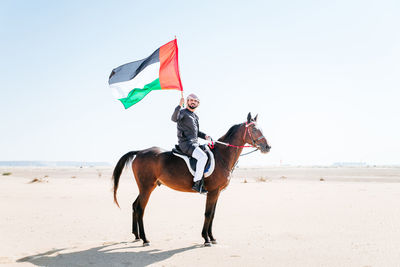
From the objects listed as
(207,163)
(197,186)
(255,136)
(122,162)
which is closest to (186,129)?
(207,163)

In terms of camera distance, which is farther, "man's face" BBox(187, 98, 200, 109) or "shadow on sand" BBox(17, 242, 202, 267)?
"man's face" BBox(187, 98, 200, 109)

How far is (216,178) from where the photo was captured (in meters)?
7.47

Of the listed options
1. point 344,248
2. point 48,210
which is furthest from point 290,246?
point 48,210

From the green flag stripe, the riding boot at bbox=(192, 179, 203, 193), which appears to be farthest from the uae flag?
the riding boot at bbox=(192, 179, 203, 193)

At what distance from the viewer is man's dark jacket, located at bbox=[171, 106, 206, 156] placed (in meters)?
7.34

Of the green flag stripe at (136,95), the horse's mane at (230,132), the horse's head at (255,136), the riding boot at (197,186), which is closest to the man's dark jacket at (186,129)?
the riding boot at (197,186)

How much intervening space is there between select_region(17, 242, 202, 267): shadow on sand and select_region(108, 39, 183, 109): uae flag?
3986 millimetres

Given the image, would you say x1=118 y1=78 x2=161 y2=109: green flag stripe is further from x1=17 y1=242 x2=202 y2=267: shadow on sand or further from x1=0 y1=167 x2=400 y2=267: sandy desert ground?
x1=17 y1=242 x2=202 y2=267: shadow on sand

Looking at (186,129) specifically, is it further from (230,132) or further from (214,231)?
(214,231)

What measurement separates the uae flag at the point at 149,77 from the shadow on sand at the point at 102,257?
3.99m

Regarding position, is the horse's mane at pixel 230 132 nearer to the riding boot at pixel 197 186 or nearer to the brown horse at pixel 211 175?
the brown horse at pixel 211 175

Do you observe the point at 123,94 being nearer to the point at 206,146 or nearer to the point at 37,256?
the point at 206,146

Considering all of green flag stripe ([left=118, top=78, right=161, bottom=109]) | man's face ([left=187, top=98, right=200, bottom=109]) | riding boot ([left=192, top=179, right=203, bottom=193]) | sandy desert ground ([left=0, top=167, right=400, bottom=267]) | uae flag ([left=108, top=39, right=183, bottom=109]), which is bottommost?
sandy desert ground ([left=0, top=167, right=400, bottom=267])

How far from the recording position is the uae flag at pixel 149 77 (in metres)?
8.76
